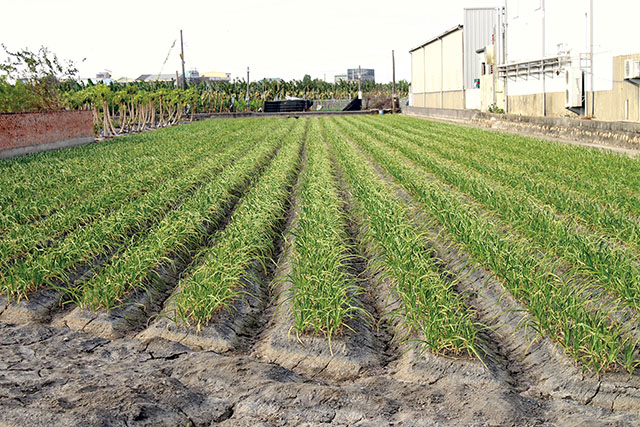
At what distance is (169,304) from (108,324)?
64 cm

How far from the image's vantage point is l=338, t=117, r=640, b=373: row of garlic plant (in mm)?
4504

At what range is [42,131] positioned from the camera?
22.4m

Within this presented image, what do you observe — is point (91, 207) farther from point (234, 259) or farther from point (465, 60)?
point (465, 60)

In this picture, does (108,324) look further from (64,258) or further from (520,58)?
(520,58)

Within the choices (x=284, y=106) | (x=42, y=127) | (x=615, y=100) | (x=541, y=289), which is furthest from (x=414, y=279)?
(x=284, y=106)

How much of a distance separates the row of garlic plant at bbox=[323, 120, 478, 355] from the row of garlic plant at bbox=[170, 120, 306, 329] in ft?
3.85

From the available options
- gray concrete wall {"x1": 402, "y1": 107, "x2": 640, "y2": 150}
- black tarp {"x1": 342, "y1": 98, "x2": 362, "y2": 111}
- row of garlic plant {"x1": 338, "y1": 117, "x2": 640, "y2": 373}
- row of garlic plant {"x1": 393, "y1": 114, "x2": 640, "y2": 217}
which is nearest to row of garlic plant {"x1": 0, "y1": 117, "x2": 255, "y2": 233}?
row of garlic plant {"x1": 338, "y1": 117, "x2": 640, "y2": 373}

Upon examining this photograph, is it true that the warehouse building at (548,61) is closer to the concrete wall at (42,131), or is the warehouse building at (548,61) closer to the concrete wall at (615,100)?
the concrete wall at (615,100)

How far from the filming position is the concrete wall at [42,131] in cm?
2014

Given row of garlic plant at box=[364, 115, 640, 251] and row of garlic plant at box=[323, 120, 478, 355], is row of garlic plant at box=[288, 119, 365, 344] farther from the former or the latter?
row of garlic plant at box=[364, 115, 640, 251]

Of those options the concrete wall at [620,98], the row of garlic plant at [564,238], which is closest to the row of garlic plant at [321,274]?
the row of garlic plant at [564,238]

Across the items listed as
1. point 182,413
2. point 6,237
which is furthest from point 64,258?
point 182,413

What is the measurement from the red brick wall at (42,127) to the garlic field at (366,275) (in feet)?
27.5

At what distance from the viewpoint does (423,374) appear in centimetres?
464
